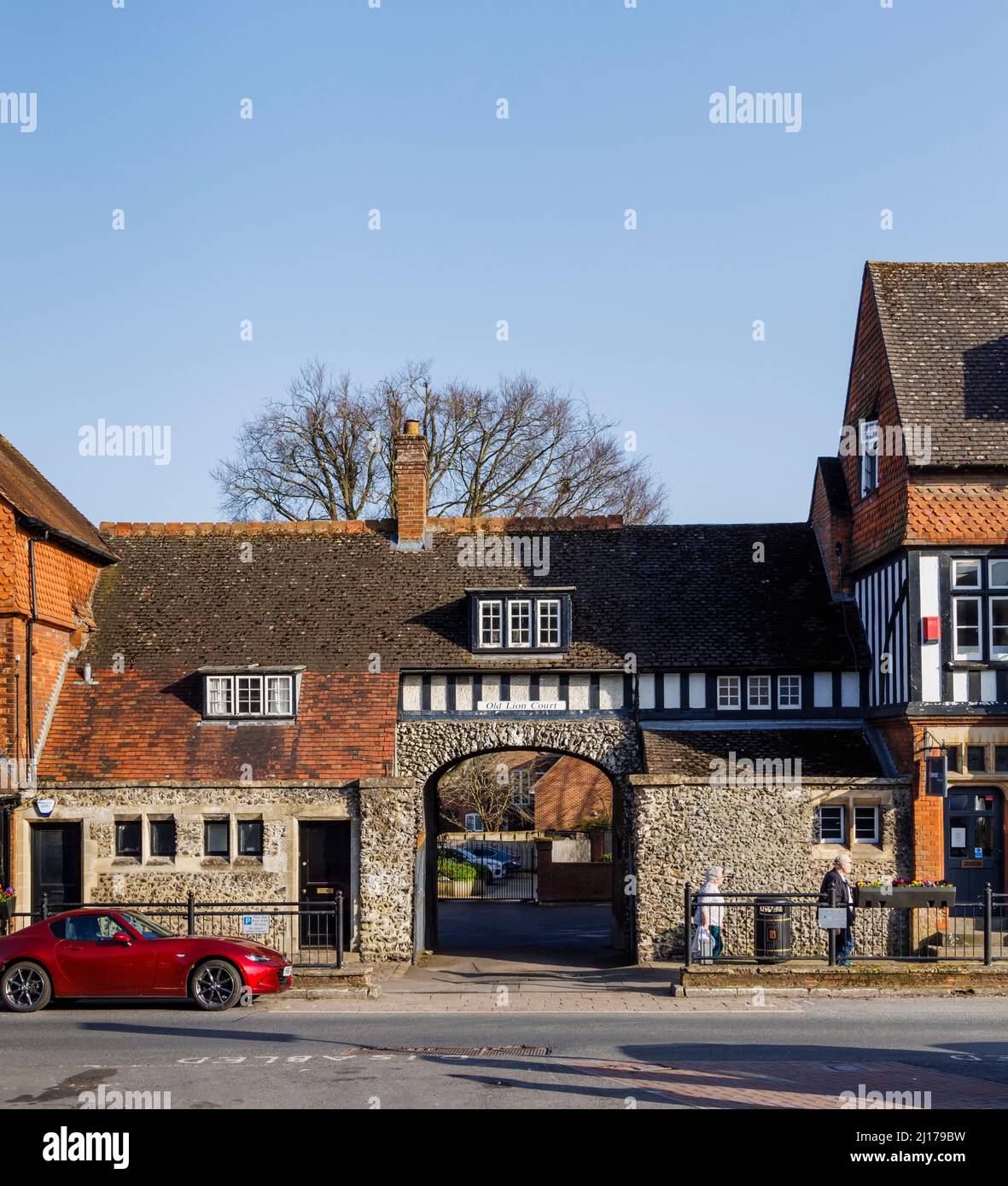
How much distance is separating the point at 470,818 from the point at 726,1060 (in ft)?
148

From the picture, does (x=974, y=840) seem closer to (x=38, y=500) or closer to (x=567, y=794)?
(x=38, y=500)

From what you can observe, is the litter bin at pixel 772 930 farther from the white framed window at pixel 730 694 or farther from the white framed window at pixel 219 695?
the white framed window at pixel 219 695

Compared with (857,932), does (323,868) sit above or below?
above

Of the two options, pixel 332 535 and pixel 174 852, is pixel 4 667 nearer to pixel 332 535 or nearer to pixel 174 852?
pixel 174 852

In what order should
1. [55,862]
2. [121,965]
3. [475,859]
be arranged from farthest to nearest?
[475,859], [55,862], [121,965]

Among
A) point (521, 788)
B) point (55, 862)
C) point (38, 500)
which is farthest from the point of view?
point (521, 788)

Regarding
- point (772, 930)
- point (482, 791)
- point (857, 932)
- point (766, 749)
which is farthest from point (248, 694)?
point (482, 791)

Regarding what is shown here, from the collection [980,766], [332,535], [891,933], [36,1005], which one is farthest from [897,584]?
[36,1005]

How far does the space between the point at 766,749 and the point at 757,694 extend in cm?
147

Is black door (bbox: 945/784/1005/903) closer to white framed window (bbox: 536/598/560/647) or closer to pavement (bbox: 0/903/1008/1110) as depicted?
pavement (bbox: 0/903/1008/1110)

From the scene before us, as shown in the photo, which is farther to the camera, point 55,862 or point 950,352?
point 950,352

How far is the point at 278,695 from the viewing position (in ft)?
84.8

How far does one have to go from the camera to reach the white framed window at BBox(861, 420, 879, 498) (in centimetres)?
2547

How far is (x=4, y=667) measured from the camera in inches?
972
